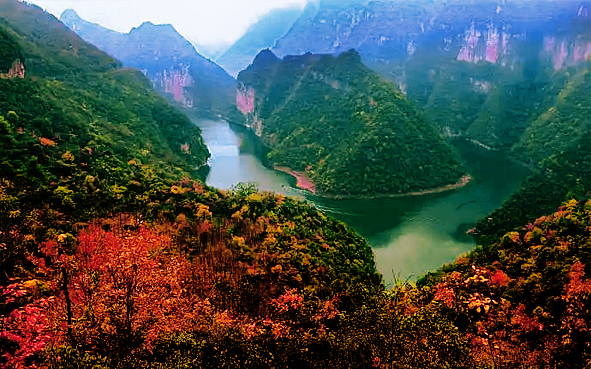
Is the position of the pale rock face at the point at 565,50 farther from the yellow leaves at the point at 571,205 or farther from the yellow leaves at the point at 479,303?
the yellow leaves at the point at 479,303

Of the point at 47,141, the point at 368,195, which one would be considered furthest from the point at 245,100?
the point at 47,141

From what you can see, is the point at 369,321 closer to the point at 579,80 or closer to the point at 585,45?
the point at 579,80

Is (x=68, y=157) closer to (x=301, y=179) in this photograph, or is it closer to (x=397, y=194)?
(x=301, y=179)

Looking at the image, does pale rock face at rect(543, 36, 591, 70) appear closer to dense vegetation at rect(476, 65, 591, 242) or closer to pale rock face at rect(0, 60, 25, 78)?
dense vegetation at rect(476, 65, 591, 242)

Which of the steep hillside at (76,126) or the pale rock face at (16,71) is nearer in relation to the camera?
the steep hillside at (76,126)

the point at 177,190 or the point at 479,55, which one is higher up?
the point at 479,55

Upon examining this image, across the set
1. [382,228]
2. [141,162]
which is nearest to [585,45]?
[382,228]

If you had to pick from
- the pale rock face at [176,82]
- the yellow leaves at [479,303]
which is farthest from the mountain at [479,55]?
the yellow leaves at [479,303]
